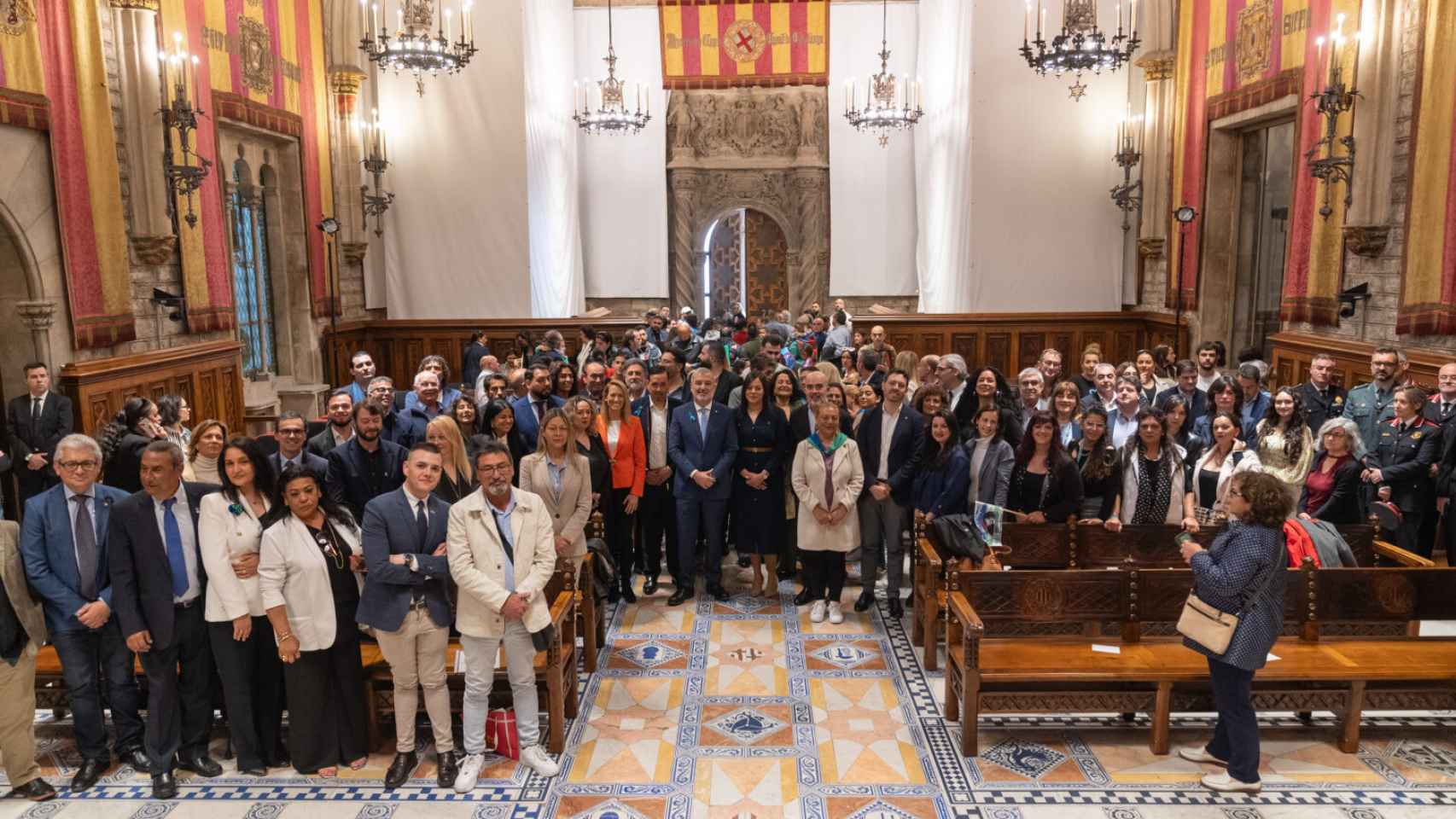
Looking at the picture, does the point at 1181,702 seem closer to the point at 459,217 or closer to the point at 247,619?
the point at 247,619

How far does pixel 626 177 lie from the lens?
1565cm

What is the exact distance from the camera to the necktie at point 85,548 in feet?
12.6

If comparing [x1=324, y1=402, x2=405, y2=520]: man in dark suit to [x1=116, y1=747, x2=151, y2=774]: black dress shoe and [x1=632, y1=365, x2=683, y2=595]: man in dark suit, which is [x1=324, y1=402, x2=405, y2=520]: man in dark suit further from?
[x1=632, y1=365, x2=683, y2=595]: man in dark suit

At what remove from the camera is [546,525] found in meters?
4.04

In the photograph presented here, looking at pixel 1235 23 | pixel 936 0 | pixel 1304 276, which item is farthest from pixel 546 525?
pixel 936 0

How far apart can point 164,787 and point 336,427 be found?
202 centimetres

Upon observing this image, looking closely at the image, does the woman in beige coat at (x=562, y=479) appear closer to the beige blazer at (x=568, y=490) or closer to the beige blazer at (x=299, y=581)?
the beige blazer at (x=568, y=490)

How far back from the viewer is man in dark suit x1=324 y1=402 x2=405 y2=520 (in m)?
4.84

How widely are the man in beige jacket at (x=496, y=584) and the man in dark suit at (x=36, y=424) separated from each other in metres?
4.15

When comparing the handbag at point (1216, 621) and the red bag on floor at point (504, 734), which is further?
the red bag on floor at point (504, 734)

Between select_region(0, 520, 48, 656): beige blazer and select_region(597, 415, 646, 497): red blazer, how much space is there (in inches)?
114

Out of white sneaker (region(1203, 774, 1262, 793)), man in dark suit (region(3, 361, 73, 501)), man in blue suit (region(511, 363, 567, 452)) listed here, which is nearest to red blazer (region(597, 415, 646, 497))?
man in blue suit (region(511, 363, 567, 452))

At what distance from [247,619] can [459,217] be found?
1008cm

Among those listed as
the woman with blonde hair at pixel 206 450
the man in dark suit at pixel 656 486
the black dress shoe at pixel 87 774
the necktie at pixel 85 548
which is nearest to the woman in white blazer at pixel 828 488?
the man in dark suit at pixel 656 486
